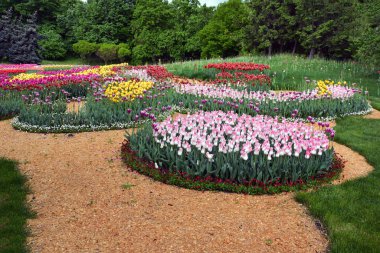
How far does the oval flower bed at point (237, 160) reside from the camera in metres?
5.38

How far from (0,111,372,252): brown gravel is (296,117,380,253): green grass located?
160 mm

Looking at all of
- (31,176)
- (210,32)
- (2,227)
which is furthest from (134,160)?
(210,32)

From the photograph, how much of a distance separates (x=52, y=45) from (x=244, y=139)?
4076cm

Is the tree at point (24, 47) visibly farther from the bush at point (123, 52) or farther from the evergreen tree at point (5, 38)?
the bush at point (123, 52)

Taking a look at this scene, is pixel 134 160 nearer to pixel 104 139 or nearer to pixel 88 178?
pixel 88 178

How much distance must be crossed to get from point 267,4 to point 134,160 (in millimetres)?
28242

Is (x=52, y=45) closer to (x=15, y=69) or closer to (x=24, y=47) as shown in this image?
(x=24, y=47)

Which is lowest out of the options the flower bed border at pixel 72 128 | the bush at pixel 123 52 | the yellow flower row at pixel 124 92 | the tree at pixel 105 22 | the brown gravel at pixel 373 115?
the brown gravel at pixel 373 115

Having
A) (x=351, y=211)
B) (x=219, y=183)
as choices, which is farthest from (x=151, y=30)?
(x=351, y=211)

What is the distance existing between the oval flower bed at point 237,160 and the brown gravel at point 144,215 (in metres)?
0.23

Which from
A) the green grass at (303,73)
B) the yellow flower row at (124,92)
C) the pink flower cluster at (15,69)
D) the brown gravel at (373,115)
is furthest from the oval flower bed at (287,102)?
the pink flower cluster at (15,69)

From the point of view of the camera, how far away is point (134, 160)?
6.24 meters

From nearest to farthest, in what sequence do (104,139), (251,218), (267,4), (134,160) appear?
(251,218)
(134,160)
(104,139)
(267,4)

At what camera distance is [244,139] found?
5719 mm
